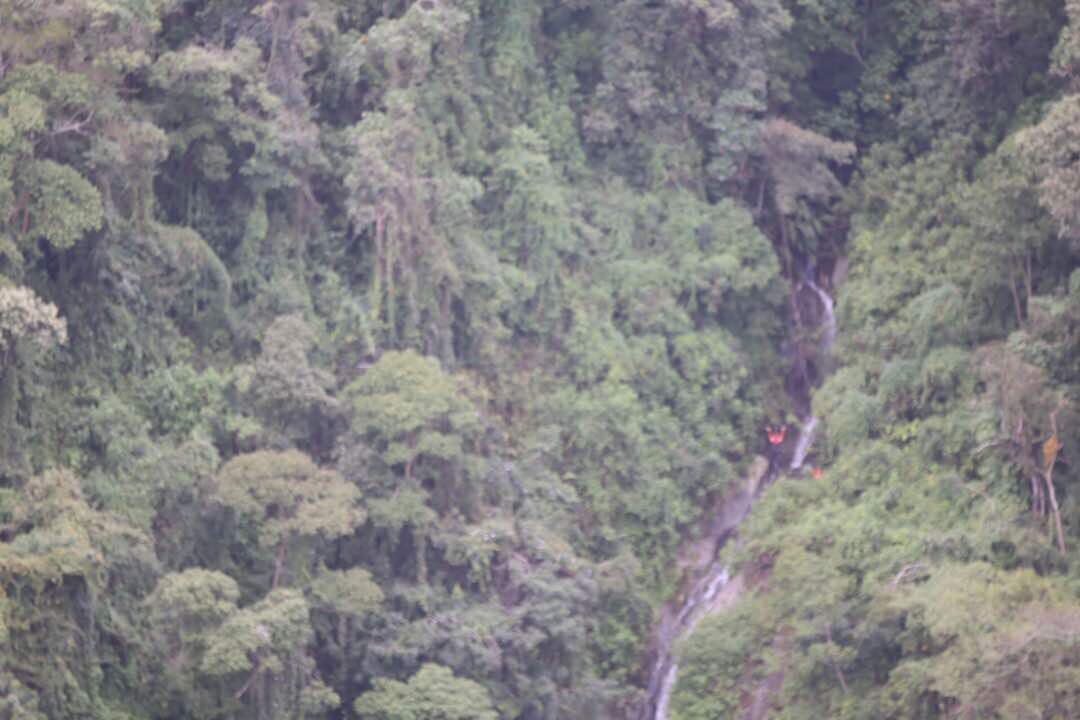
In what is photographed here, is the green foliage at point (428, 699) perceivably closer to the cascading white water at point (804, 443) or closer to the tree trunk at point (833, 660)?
the tree trunk at point (833, 660)

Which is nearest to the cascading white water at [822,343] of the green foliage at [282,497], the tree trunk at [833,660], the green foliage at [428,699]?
the tree trunk at [833,660]

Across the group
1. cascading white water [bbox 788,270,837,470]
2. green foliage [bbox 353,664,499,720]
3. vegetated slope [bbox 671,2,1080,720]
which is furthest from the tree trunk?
cascading white water [bbox 788,270,837,470]

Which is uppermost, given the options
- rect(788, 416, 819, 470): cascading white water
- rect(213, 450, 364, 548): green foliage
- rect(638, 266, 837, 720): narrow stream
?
rect(213, 450, 364, 548): green foliage

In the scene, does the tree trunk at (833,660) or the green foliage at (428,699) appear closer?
the green foliage at (428,699)

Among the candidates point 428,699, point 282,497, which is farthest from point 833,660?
point 282,497

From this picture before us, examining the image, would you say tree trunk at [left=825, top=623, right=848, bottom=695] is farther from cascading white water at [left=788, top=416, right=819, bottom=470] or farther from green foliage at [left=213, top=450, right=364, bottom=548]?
cascading white water at [left=788, top=416, right=819, bottom=470]

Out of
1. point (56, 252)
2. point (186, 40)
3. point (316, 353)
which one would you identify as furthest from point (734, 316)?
point (56, 252)
